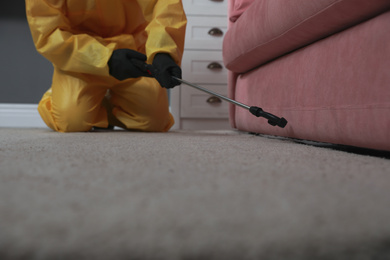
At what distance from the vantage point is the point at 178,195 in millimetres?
274

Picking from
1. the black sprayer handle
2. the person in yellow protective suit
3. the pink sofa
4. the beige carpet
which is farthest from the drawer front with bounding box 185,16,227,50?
the beige carpet

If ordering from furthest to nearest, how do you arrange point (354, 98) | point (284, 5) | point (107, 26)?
point (107, 26) < point (284, 5) < point (354, 98)

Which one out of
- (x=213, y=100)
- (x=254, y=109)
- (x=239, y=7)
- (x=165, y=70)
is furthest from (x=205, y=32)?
(x=254, y=109)

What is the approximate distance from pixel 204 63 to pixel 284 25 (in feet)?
3.53

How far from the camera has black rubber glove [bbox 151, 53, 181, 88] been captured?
99 cm

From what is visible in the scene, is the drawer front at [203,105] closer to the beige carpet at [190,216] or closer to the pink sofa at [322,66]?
the pink sofa at [322,66]

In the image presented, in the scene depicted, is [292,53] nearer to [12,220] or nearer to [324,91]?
[324,91]

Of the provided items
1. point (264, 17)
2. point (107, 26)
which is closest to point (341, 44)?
point (264, 17)

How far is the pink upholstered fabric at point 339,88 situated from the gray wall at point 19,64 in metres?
1.65

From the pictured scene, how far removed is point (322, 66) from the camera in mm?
744

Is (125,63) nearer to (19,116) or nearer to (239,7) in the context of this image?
(239,7)

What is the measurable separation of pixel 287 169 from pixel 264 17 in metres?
0.64

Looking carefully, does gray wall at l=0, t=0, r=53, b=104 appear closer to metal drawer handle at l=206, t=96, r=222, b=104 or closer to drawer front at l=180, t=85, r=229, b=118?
drawer front at l=180, t=85, r=229, b=118

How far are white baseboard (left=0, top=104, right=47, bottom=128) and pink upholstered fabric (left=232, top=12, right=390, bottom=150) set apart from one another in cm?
161
